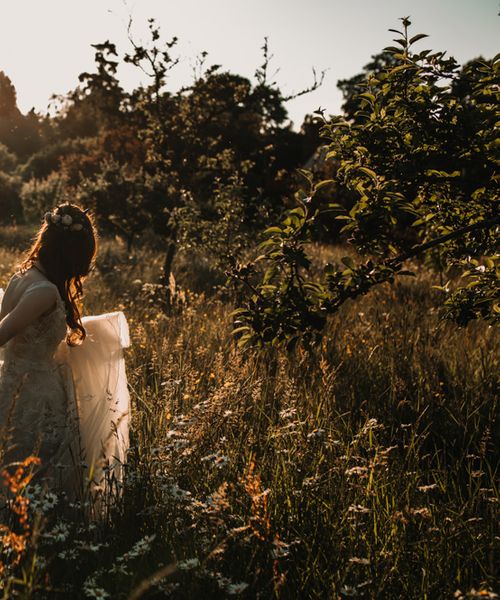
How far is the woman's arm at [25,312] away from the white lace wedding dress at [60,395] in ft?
0.18

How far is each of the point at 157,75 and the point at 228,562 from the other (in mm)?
9280

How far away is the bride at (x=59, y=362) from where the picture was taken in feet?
10.8

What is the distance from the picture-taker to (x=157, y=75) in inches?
392

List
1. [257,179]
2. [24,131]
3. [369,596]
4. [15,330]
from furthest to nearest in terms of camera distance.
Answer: [24,131], [257,179], [15,330], [369,596]

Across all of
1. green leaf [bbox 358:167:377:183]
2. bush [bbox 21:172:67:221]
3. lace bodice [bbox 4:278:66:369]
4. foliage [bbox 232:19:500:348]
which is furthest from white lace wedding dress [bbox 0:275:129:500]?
bush [bbox 21:172:67:221]

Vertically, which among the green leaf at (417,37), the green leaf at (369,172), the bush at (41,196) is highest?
the bush at (41,196)

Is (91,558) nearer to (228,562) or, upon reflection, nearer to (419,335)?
(228,562)

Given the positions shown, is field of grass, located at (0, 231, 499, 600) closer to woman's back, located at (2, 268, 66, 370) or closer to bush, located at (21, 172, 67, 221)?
woman's back, located at (2, 268, 66, 370)

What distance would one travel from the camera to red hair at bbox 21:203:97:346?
3.54 m

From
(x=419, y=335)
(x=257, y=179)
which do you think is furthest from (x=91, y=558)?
(x=257, y=179)

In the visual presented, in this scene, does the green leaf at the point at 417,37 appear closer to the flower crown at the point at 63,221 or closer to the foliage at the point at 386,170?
the foliage at the point at 386,170

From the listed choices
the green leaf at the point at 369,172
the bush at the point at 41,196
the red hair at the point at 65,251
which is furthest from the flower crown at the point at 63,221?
the bush at the point at 41,196

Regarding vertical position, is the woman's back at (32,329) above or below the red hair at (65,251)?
below

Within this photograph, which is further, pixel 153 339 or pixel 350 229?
pixel 153 339
